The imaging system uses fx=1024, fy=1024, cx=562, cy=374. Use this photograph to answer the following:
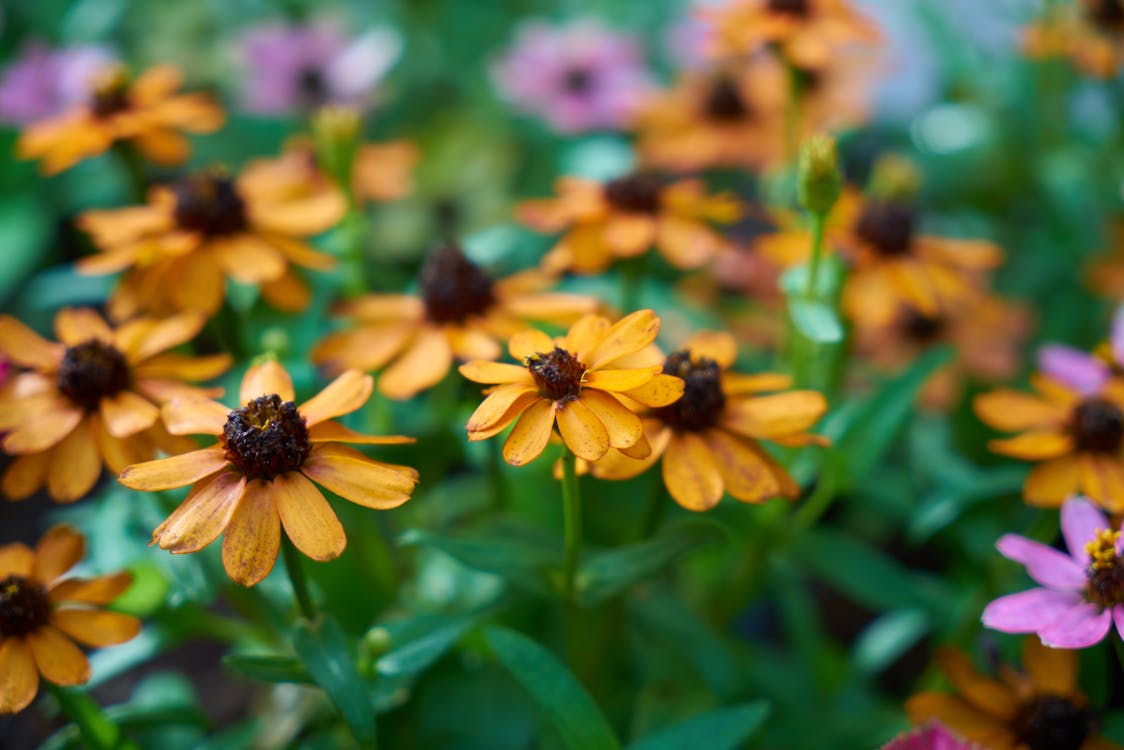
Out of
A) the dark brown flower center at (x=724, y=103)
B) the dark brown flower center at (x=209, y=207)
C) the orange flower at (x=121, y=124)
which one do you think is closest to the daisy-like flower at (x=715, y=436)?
the dark brown flower center at (x=209, y=207)

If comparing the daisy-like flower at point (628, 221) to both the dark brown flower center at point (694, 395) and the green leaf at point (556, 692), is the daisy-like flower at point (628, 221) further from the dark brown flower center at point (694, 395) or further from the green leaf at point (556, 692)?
the green leaf at point (556, 692)

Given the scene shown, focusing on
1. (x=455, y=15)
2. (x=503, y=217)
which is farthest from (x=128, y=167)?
(x=455, y=15)

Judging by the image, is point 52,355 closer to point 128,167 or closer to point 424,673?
point 128,167

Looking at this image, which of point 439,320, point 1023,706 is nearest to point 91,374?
point 439,320

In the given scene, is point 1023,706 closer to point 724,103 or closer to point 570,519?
point 570,519

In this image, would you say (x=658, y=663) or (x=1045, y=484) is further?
(x=658, y=663)

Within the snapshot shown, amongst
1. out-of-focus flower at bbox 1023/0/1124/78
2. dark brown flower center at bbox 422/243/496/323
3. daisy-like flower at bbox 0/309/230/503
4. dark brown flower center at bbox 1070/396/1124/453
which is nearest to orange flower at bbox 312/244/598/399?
dark brown flower center at bbox 422/243/496/323

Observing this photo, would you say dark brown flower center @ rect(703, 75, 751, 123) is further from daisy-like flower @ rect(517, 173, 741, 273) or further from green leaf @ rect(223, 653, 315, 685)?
green leaf @ rect(223, 653, 315, 685)
